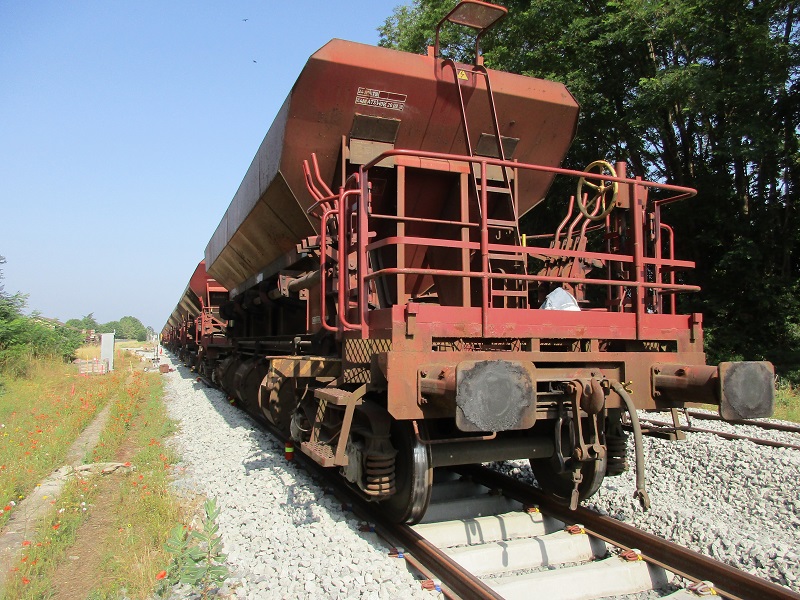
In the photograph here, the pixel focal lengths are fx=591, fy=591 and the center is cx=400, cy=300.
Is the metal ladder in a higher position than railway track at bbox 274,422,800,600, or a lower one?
higher

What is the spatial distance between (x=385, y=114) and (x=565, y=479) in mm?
3400

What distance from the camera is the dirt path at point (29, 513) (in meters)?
4.22

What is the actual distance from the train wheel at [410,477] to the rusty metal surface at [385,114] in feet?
7.41

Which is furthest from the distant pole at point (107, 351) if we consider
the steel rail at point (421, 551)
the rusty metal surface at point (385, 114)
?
the steel rail at point (421, 551)

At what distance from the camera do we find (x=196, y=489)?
5461 millimetres

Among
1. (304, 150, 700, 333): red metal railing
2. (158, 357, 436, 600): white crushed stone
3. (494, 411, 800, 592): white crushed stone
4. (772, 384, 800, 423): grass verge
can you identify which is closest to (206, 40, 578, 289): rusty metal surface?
(304, 150, 700, 333): red metal railing

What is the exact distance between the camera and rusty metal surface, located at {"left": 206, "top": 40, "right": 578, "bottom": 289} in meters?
4.83

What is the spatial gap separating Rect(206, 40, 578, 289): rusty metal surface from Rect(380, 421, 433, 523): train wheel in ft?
7.41

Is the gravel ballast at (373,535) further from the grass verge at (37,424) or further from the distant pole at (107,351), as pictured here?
the distant pole at (107,351)

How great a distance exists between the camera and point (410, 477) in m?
4.09

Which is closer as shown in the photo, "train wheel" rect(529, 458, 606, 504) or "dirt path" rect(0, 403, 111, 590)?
"dirt path" rect(0, 403, 111, 590)

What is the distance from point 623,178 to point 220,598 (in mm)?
3943

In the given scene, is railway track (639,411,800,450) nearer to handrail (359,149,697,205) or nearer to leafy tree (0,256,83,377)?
handrail (359,149,697,205)

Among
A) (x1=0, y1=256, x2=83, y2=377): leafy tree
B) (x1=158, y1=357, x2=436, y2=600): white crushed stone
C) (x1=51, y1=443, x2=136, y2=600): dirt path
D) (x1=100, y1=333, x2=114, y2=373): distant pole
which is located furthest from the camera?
(x1=100, y1=333, x2=114, y2=373): distant pole
